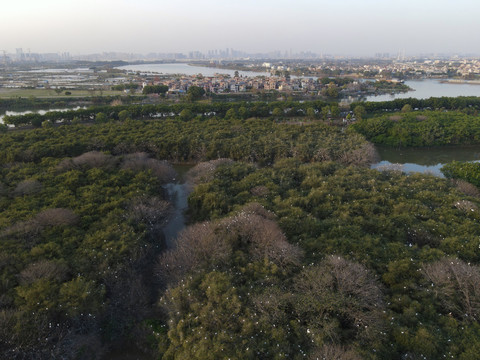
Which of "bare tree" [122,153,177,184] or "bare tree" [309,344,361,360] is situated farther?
"bare tree" [122,153,177,184]

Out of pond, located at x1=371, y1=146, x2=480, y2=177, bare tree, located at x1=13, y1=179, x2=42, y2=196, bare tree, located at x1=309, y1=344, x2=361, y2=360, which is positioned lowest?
pond, located at x1=371, y1=146, x2=480, y2=177

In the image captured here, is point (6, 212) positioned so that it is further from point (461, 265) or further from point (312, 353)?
point (461, 265)

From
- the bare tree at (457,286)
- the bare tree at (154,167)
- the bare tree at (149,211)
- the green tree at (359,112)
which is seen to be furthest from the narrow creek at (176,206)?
the green tree at (359,112)

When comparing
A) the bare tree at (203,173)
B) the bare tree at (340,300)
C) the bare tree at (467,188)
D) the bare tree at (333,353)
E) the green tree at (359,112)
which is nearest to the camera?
the bare tree at (333,353)

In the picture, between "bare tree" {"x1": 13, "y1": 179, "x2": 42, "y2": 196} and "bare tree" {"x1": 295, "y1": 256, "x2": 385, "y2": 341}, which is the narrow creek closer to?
"bare tree" {"x1": 13, "y1": 179, "x2": 42, "y2": 196}

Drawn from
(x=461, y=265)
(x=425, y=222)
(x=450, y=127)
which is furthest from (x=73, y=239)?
(x=450, y=127)

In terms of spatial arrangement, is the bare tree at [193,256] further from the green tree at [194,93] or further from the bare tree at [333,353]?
the green tree at [194,93]

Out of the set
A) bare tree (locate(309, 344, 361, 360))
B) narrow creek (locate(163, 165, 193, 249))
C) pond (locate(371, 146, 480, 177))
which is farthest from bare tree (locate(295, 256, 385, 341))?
pond (locate(371, 146, 480, 177))

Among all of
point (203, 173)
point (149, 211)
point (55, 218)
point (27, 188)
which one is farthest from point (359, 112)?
point (27, 188)
